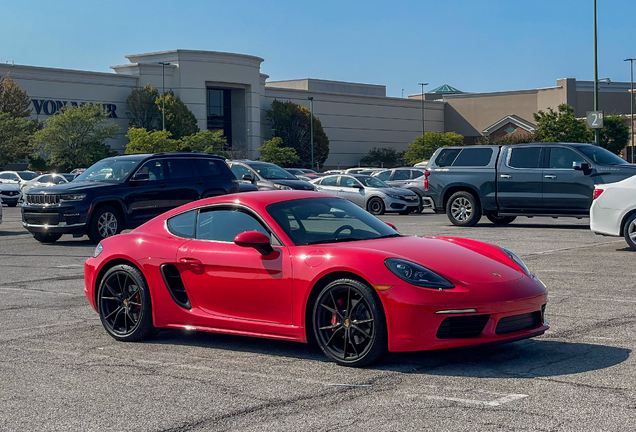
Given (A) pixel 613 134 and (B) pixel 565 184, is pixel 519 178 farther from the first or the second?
(A) pixel 613 134

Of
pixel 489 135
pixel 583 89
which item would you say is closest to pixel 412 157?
pixel 489 135

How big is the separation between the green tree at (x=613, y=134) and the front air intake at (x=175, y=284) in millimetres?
68772

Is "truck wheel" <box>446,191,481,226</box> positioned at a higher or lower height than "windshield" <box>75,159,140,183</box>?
lower

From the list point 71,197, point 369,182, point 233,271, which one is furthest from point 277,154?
point 233,271

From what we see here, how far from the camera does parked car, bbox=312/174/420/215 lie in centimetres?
2792

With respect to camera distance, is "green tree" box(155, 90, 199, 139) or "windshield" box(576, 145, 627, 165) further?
"green tree" box(155, 90, 199, 139)

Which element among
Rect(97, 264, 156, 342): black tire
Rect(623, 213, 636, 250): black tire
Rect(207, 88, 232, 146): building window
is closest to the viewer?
Rect(97, 264, 156, 342): black tire

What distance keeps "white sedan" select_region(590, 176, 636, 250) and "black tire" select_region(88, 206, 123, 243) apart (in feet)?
31.8

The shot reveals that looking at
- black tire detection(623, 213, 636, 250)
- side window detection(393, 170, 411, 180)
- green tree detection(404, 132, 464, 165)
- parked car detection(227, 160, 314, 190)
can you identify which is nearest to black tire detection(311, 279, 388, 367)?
black tire detection(623, 213, 636, 250)

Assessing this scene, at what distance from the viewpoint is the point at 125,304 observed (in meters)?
7.28

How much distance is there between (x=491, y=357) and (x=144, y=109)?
74.3 metres

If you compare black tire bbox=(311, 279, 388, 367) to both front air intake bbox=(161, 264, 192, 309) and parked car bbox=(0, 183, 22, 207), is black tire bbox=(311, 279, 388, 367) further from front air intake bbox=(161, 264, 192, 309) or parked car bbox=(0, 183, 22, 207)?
parked car bbox=(0, 183, 22, 207)

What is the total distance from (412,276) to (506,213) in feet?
47.0

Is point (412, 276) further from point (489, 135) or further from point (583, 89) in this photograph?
point (583, 89)
